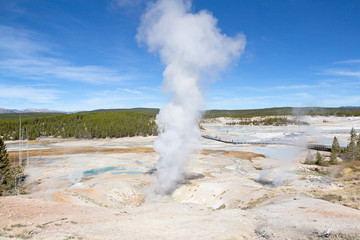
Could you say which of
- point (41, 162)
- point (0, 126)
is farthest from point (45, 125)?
point (41, 162)

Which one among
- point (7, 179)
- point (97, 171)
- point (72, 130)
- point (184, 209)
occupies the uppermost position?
point (72, 130)

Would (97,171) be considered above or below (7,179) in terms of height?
below

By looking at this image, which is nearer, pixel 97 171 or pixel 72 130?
pixel 97 171

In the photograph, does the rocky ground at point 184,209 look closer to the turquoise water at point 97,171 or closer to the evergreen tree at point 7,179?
the turquoise water at point 97,171

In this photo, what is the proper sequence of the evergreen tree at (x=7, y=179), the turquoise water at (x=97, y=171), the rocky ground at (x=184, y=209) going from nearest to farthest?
the rocky ground at (x=184, y=209) → the evergreen tree at (x=7, y=179) → the turquoise water at (x=97, y=171)

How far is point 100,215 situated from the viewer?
14859mm

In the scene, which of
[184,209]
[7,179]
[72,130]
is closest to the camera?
[184,209]

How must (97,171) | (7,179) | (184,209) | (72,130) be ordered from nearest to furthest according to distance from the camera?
1. (184,209)
2. (7,179)
3. (97,171)
4. (72,130)

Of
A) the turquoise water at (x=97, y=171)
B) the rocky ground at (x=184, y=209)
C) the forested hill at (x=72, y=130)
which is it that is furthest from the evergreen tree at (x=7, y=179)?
the forested hill at (x=72, y=130)

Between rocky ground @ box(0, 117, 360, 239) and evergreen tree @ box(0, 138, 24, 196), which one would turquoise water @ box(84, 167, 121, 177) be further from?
evergreen tree @ box(0, 138, 24, 196)

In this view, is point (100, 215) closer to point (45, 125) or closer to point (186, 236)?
point (186, 236)

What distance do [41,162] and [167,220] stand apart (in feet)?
144

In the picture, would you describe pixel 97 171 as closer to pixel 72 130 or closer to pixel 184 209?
pixel 184 209

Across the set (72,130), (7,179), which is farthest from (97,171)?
(72,130)
